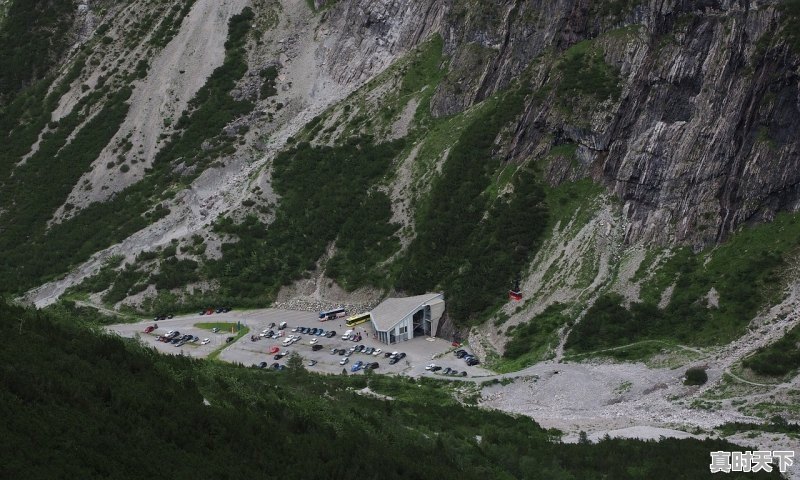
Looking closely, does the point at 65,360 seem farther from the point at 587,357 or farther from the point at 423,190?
the point at 423,190

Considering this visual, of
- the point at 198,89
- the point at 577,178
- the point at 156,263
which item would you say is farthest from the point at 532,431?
the point at 198,89

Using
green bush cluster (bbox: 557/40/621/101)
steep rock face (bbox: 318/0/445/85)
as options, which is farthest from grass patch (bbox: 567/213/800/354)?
steep rock face (bbox: 318/0/445/85)

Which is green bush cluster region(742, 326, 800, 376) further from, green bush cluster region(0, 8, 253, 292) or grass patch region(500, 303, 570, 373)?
green bush cluster region(0, 8, 253, 292)

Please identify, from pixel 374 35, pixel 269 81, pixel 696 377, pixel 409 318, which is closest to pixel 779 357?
pixel 696 377

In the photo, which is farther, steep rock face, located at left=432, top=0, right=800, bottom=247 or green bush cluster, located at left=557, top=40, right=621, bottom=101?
green bush cluster, located at left=557, top=40, right=621, bottom=101

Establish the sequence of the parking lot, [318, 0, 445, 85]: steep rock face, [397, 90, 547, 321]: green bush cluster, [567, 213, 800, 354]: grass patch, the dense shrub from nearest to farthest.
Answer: the dense shrub → [567, 213, 800, 354]: grass patch → the parking lot → [397, 90, 547, 321]: green bush cluster → [318, 0, 445, 85]: steep rock face

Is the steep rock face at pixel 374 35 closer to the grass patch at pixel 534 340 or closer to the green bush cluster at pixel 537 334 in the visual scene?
the green bush cluster at pixel 537 334
